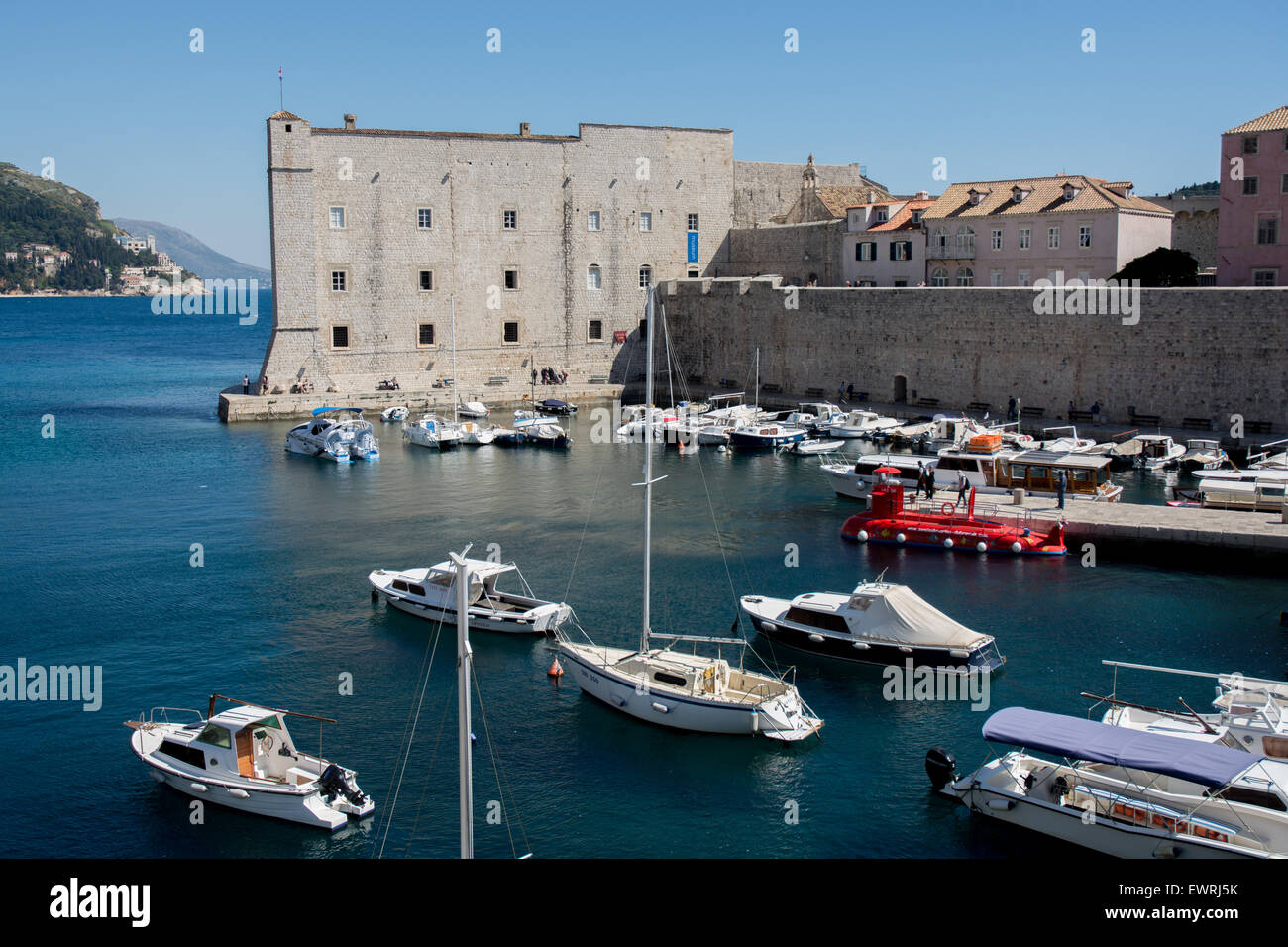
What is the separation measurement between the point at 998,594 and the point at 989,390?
60.9 ft

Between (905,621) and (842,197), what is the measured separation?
125 ft

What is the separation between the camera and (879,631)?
18125mm

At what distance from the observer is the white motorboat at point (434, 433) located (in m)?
39.0

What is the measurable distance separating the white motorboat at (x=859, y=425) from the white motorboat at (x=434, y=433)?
1245 cm

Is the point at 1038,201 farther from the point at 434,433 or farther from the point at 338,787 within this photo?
the point at 338,787

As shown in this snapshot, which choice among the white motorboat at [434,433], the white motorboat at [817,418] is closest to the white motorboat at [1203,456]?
the white motorboat at [817,418]

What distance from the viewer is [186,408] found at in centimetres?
5066

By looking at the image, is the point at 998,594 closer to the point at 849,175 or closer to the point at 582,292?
the point at 582,292

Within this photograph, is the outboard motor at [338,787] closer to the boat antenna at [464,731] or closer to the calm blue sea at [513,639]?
the calm blue sea at [513,639]

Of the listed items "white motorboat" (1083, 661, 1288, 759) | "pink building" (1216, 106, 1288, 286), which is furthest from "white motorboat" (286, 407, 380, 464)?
"pink building" (1216, 106, 1288, 286)

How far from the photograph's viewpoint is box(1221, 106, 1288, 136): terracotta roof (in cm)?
3581

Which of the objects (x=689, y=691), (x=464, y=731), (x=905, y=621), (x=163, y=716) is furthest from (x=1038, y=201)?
Answer: (x=464, y=731)

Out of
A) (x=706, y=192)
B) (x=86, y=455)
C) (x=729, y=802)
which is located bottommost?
(x=729, y=802)
